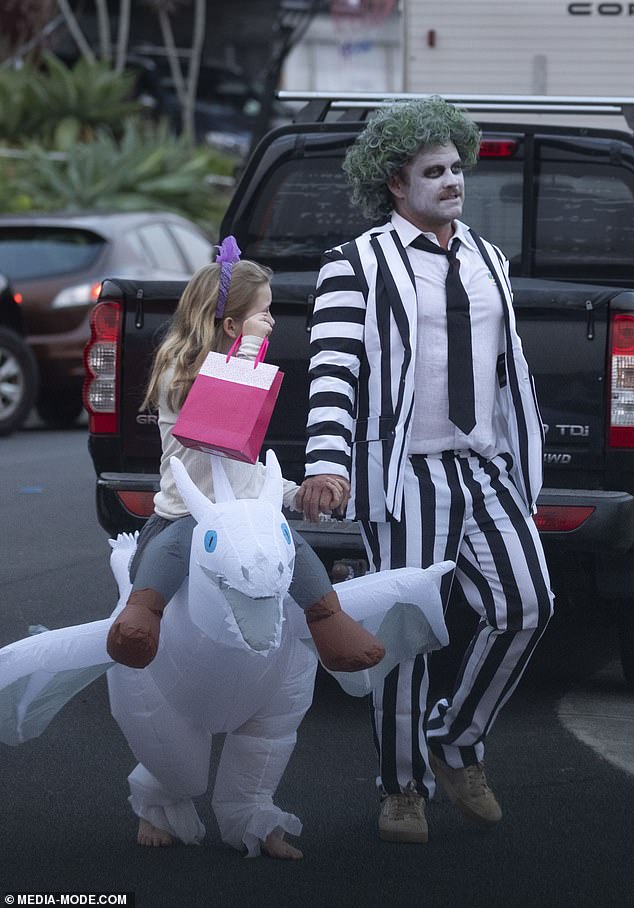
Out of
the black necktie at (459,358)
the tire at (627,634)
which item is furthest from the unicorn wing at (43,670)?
the tire at (627,634)

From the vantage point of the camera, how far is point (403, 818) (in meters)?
4.57

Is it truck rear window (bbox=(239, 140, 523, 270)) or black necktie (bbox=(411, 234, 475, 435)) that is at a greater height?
truck rear window (bbox=(239, 140, 523, 270))

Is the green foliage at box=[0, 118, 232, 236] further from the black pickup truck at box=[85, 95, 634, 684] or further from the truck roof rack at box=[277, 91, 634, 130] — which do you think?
the black pickup truck at box=[85, 95, 634, 684]

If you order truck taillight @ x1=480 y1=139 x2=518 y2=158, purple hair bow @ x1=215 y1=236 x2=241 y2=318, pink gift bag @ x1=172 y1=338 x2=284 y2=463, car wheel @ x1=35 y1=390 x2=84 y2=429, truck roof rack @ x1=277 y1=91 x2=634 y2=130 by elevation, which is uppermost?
truck roof rack @ x1=277 y1=91 x2=634 y2=130

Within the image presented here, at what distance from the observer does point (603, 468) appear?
18.6 feet

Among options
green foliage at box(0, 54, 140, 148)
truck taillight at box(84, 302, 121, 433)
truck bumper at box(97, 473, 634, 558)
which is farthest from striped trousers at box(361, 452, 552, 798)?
green foliage at box(0, 54, 140, 148)

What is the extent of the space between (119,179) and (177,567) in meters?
19.9

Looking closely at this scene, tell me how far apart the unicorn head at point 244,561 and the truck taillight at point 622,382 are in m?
1.89

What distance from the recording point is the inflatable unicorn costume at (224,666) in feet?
12.7

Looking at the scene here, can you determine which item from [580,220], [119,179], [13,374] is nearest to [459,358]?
[580,220]

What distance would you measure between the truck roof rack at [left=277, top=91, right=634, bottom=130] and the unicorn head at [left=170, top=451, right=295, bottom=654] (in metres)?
3.14

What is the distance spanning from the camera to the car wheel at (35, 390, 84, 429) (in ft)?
48.8

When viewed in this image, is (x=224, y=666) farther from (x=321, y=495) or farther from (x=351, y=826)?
(x=351, y=826)

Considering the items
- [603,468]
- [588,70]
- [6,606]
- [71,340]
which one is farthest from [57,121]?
[603,468]
